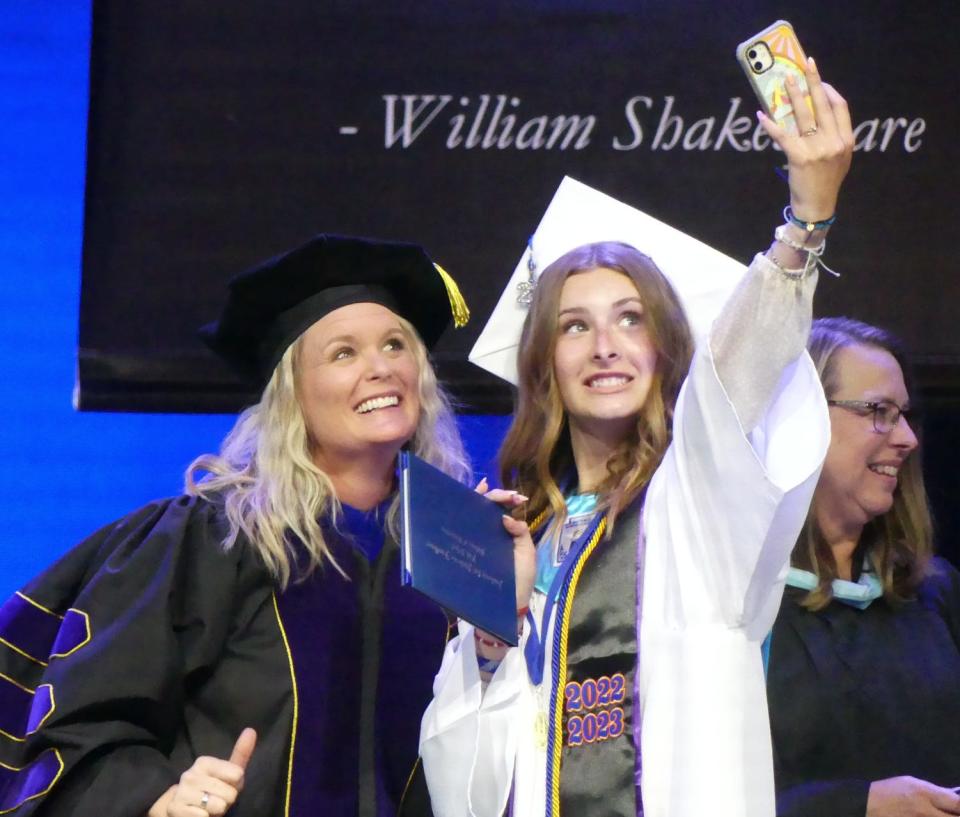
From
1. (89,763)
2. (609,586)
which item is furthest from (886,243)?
(89,763)

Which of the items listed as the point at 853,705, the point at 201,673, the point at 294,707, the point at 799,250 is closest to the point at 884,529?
the point at 853,705

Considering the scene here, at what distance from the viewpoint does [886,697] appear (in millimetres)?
3439

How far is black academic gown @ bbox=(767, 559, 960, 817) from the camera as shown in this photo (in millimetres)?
3363

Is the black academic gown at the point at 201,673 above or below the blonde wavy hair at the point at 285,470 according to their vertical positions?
below

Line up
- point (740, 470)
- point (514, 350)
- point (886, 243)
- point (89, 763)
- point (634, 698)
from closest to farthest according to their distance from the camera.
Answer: point (740, 470) < point (634, 698) < point (89, 763) < point (514, 350) < point (886, 243)

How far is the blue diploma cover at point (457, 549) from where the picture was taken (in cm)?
268

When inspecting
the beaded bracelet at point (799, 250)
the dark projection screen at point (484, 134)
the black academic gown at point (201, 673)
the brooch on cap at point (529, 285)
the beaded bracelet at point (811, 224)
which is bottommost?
the black academic gown at point (201, 673)

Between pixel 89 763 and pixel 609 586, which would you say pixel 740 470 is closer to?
pixel 609 586

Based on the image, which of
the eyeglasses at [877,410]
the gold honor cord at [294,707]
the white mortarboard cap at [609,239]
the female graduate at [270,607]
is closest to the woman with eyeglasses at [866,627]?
the eyeglasses at [877,410]

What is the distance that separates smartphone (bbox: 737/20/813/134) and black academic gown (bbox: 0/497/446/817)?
4.59 ft

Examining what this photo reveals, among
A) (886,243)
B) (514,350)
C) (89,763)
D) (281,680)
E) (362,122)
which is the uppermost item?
(362,122)

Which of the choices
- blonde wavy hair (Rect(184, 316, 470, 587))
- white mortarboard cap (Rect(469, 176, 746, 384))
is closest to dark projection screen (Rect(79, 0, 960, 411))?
blonde wavy hair (Rect(184, 316, 470, 587))

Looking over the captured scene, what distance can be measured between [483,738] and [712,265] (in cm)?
107

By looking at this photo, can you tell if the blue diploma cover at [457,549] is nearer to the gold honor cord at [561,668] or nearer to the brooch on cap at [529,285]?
the gold honor cord at [561,668]
